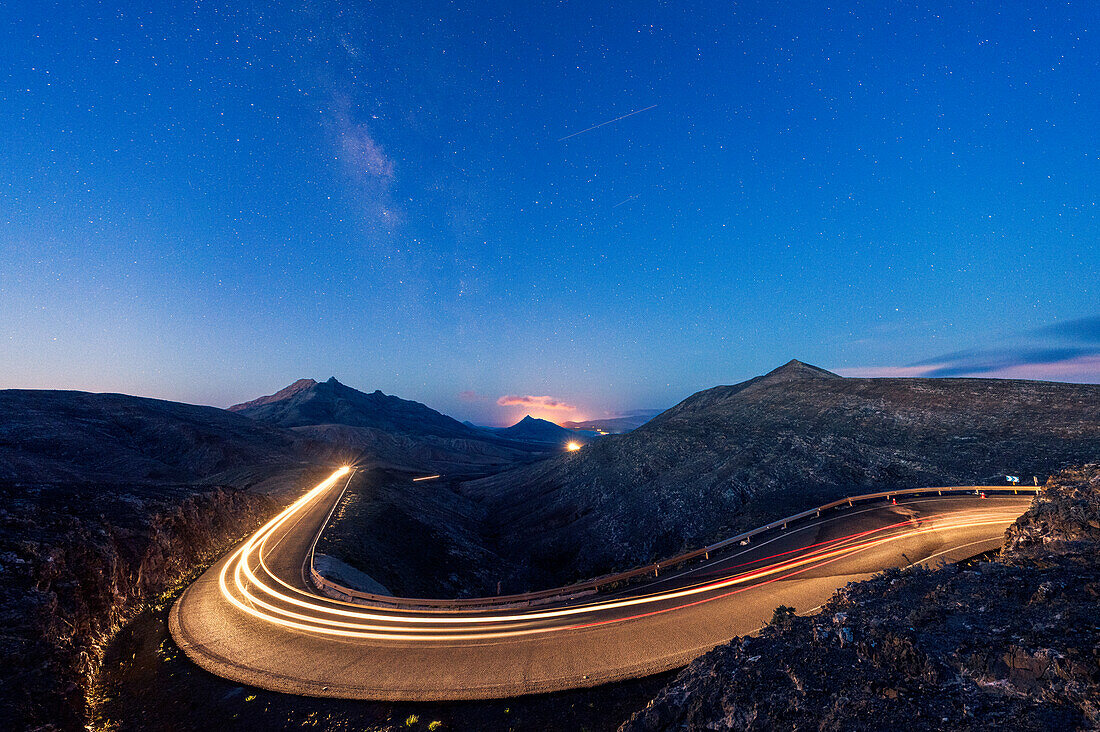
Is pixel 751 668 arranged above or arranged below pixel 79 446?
below

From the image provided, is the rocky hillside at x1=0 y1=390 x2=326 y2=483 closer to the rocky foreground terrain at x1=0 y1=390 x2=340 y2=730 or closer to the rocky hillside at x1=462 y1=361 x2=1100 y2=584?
the rocky foreground terrain at x1=0 y1=390 x2=340 y2=730

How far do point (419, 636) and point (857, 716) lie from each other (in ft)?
42.8

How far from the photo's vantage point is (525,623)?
1410cm

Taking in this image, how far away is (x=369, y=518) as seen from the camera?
40531mm

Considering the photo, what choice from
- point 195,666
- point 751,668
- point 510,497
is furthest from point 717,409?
point 195,666

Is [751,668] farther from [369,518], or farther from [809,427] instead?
[809,427]

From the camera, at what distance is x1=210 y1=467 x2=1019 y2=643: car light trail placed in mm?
13953

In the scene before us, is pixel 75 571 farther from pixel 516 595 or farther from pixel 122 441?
pixel 122 441

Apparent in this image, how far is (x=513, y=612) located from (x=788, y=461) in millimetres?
44771

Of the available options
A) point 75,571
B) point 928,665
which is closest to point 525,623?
point 928,665

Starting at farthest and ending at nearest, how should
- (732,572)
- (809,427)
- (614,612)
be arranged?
(809,427) < (732,572) < (614,612)

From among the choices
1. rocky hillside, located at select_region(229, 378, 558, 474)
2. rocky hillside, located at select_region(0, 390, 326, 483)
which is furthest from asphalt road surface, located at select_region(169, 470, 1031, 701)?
rocky hillside, located at select_region(229, 378, 558, 474)

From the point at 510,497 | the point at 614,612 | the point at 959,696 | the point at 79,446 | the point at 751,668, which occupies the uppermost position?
the point at 79,446

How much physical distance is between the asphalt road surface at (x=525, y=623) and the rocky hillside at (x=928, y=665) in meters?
3.15
